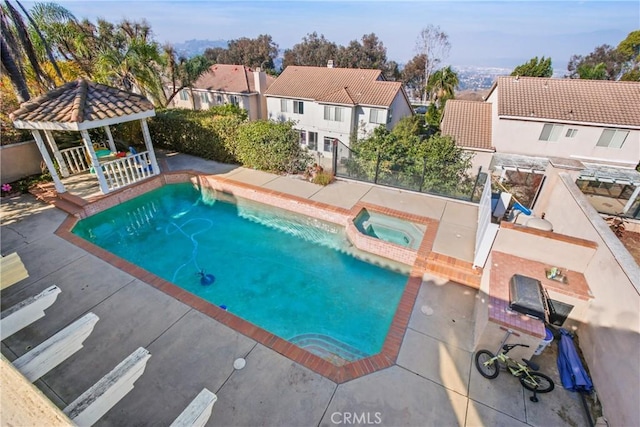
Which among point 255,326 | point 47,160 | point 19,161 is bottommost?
point 255,326

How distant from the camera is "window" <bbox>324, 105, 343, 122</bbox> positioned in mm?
22938

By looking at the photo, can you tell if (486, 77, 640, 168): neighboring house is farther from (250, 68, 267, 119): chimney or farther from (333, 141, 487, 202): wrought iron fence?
(250, 68, 267, 119): chimney

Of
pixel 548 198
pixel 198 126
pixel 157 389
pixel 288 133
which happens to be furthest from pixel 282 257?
pixel 198 126

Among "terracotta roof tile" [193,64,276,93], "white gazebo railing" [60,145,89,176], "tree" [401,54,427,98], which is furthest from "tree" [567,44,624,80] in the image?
"white gazebo railing" [60,145,89,176]

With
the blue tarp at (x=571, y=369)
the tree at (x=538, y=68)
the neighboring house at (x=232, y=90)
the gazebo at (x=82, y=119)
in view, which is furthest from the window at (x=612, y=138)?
the neighboring house at (x=232, y=90)

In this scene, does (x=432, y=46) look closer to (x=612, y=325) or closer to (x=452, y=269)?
(x=452, y=269)

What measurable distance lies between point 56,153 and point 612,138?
2868 cm

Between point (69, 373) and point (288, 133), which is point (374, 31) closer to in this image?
point (288, 133)

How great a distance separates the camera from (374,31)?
2083 inches

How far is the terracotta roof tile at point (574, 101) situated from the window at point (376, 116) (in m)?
7.98

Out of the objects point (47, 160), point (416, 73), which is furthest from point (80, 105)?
point (416, 73)

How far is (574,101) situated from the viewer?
1848 cm

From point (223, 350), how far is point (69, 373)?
2.33 m

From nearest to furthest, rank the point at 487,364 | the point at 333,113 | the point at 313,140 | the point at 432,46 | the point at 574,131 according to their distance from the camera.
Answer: the point at 487,364
the point at 574,131
the point at 333,113
the point at 313,140
the point at 432,46
